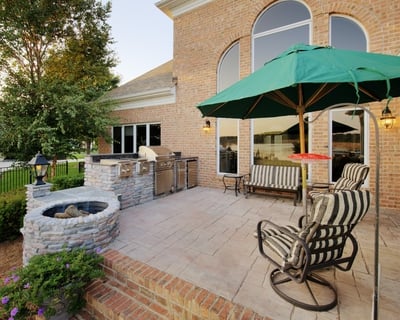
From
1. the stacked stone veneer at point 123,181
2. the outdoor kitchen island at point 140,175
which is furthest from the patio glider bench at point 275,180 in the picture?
the stacked stone veneer at point 123,181

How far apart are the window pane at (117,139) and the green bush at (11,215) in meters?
5.06

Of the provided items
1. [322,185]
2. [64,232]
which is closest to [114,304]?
[64,232]

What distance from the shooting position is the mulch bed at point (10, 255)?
388 cm

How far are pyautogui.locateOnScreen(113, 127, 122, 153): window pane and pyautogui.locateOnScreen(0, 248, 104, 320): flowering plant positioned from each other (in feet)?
25.5

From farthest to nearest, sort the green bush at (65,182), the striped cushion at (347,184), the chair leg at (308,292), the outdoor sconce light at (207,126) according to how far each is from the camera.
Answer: the outdoor sconce light at (207,126) → the green bush at (65,182) → the striped cushion at (347,184) → the chair leg at (308,292)

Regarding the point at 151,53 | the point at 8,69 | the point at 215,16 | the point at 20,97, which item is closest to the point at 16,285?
the point at 20,97

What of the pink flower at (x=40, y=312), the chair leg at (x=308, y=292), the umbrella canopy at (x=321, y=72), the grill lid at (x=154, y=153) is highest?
→ the umbrella canopy at (x=321, y=72)

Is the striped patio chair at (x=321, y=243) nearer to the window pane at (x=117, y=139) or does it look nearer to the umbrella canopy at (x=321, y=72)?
the umbrella canopy at (x=321, y=72)

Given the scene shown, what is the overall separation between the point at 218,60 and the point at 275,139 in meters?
3.28

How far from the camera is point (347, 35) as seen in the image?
202 inches

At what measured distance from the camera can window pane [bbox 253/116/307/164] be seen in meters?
5.71

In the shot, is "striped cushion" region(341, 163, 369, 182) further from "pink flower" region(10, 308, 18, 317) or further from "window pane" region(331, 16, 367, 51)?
"pink flower" region(10, 308, 18, 317)

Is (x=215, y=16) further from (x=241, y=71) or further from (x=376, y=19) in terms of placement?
(x=376, y=19)

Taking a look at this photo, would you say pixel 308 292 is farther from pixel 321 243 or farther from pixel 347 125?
pixel 347 125
